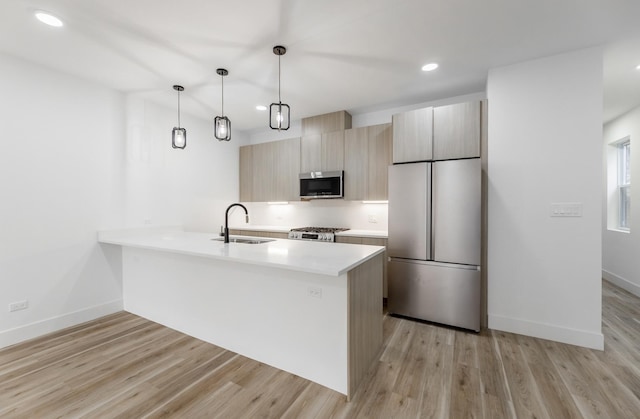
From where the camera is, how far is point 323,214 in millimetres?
4480

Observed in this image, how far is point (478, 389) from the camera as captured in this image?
6.18ft

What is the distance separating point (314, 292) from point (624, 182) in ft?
17.5

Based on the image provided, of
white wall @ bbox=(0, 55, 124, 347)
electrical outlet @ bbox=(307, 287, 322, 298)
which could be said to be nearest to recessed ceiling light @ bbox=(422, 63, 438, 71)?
electrical outlet @ bbox=(307, 287, 322, 298)

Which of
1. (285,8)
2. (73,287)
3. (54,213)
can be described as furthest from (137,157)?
(285,8)

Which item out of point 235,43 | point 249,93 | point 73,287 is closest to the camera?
point 235,43

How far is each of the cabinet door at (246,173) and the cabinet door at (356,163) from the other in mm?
1898

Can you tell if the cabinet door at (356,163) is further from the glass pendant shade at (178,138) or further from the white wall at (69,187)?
the white wall at (69,187)

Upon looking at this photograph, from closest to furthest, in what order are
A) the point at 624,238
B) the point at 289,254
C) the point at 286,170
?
the point at 289,254, the point at 624,238, the point at 286,170

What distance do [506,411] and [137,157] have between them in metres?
4.38

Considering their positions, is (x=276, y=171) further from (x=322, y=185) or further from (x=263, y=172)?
(x=322, y=185)

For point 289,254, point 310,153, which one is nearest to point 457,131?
point 310,153

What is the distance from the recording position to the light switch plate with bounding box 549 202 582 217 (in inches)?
97.7

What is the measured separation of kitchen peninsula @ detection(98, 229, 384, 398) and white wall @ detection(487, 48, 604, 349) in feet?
4.82

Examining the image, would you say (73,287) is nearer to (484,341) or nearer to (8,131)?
(8,131)
